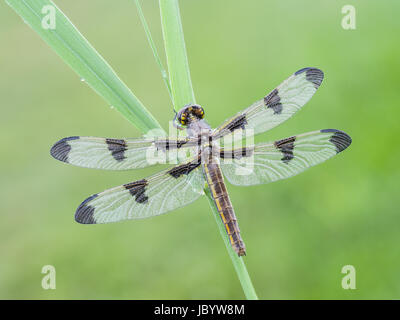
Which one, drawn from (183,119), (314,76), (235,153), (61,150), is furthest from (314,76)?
(61,150)

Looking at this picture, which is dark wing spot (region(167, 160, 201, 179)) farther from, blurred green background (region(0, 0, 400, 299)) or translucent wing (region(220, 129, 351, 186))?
blurred green background (region(0, 0, 400, 299))

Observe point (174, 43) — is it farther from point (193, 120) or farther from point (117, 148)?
point (117, 148)

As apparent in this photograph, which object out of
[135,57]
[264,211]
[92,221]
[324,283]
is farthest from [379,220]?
[135,57]

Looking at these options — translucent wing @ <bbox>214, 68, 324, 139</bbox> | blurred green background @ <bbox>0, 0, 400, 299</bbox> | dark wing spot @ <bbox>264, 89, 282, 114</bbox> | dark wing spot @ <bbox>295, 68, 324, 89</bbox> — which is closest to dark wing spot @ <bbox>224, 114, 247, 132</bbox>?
translucent wing @ <bbox>214, 68, 324, 139</bbox>

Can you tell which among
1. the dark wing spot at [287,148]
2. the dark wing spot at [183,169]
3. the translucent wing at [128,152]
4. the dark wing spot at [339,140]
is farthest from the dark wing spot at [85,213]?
the dark wing spot at [339,140]

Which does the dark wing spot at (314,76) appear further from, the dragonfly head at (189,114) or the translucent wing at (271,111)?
the dragonfly head at (189,114)

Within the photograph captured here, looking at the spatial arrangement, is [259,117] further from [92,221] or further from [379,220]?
[379,220]

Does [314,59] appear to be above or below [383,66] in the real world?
above
